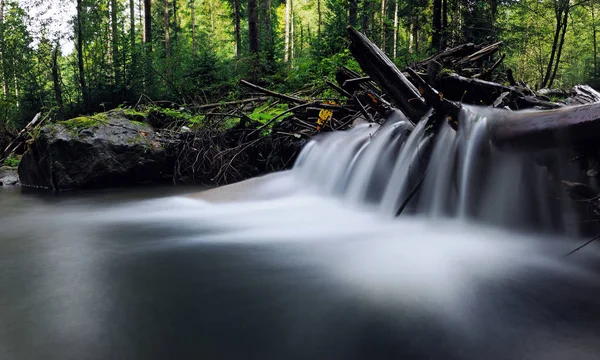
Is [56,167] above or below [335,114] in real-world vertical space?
below

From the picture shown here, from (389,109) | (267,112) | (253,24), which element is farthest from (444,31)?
(389,109)

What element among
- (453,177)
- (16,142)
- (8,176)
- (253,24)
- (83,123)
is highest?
(253,24)

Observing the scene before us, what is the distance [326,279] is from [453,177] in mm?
1954

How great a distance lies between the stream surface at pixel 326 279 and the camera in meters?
1.72

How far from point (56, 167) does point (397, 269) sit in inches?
293

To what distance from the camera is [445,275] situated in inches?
97.6

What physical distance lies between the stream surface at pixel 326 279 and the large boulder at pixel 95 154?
2835 mm

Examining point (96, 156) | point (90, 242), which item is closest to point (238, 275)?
point (90, 242)

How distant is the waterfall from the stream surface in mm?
17

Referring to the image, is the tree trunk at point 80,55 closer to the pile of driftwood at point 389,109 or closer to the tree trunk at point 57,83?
the tree trunk at point 57,83

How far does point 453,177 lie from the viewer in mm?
3777

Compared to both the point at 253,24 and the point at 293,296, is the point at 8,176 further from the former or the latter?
the point at 293,296

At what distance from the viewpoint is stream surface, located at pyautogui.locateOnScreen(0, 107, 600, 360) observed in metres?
1.72

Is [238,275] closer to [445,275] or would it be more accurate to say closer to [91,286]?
[91,286]
